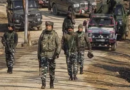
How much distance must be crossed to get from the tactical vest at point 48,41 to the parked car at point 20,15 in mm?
17749

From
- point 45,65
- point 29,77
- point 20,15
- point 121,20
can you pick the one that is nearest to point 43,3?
point 20,15

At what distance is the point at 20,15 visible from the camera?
3000cm

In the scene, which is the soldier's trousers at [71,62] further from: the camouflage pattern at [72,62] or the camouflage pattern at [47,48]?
the camouflage pattern at [47,48]

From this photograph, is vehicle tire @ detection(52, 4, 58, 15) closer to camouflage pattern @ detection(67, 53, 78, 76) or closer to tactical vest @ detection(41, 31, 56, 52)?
camouflage pattern @ detection(67, 53, 78, 76)

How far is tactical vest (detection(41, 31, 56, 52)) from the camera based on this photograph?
39.8 ft

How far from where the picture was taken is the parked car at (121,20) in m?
26.8

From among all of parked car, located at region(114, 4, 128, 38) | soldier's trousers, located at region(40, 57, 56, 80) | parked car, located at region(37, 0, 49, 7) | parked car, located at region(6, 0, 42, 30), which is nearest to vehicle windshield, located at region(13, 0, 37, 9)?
parked car, located at region(6, 0, 42, 30)

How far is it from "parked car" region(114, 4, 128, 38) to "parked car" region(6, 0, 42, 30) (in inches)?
209

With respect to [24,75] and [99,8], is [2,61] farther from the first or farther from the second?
[99,8]

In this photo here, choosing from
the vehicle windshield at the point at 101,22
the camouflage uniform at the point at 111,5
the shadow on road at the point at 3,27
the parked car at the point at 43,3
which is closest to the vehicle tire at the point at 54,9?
the parked car at the point at 43,3

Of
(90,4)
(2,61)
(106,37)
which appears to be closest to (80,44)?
(2,61)

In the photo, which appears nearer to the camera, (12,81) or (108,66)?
(12,81)

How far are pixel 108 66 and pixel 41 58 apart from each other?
6812 millimetres

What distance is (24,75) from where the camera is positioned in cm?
1553
